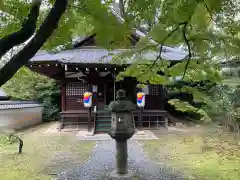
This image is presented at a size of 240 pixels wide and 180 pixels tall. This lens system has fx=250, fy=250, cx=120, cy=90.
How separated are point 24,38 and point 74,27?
1.37 ft

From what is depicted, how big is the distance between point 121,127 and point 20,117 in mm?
→ 9276

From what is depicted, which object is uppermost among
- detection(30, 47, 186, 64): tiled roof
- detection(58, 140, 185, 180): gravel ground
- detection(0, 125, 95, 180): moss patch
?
detection(30, 47, 186, 64): tiled roof

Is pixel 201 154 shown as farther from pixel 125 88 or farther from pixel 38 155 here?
pixel 125 88

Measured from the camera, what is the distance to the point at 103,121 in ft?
34.5

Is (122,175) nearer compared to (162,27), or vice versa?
(162,27)

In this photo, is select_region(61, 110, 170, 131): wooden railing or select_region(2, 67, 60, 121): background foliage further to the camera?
select_region(2, 67, 60, 121): background foliage

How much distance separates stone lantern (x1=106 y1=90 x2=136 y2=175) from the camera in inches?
172

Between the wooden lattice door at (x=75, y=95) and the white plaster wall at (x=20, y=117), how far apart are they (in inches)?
98.4

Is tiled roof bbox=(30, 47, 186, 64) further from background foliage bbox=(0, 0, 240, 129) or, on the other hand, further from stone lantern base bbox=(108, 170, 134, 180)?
background foliage bbox=(0, 0, 240, 129)

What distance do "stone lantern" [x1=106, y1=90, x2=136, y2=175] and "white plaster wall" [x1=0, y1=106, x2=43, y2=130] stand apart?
7635 mm

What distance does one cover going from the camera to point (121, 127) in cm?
436

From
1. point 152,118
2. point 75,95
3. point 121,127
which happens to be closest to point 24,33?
point 121,127

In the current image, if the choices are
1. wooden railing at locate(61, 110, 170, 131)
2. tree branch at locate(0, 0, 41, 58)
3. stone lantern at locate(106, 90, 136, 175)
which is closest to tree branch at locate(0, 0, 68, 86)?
tree branch at locate(0, 0, 41, 58)

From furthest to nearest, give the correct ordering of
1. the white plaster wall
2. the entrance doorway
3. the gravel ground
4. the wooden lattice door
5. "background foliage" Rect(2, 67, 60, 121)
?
"background foliage" Rect(2, 67, 60, 121), the wooden lattice door, the entrance doorway, the white plaster wall, the gravel ground
